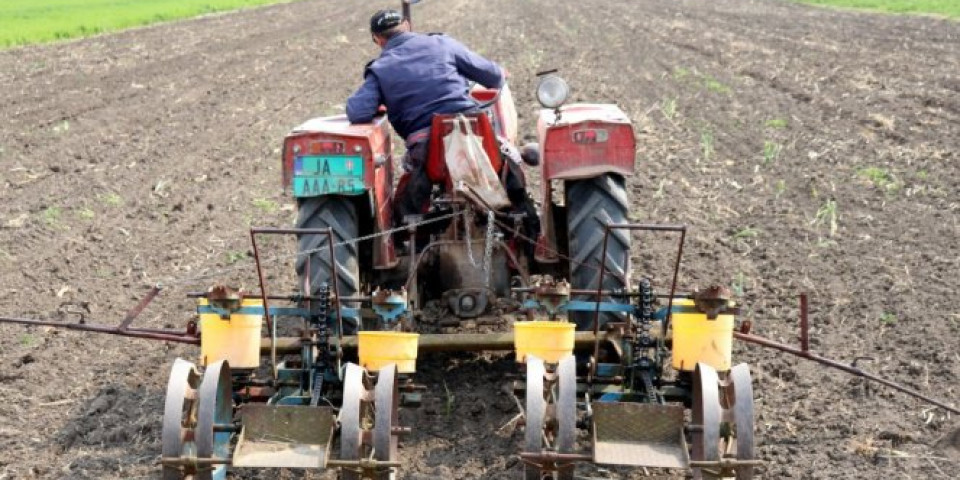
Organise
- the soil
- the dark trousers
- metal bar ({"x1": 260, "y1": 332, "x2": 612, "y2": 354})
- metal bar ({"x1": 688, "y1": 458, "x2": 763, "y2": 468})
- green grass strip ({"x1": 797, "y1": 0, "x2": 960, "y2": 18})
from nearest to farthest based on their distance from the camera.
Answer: metal bar ({"x1": 688, "y1": 458, "x2": 763, "y2": 468}), metal bar ({"x1": 260, "y1": 332, "x2": 612, "y2": 354}), the soil, the dark trousers, green grass strip ({"x1": 797, "y1": 0, "x2": 960, "y2": 18})

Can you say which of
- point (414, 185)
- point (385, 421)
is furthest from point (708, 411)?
point (414, 185)

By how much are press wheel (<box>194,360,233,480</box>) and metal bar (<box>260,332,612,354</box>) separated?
529 millimetres

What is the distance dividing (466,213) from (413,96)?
2.54ft

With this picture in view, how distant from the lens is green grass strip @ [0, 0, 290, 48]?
1133 inches

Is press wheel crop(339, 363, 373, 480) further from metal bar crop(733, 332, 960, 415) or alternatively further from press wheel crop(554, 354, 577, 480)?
metal bar crop(733, 332, 960, 415)

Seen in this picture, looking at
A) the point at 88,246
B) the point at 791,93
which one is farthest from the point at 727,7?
the point at 88,246

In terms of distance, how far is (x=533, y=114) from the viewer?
51.5ft

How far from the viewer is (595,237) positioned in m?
6.59

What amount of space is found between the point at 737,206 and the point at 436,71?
14.9 feet

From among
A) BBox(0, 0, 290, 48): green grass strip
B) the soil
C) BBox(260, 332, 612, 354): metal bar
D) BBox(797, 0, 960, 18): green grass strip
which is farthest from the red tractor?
BBox(797, 0, 960, 18): green grass strip

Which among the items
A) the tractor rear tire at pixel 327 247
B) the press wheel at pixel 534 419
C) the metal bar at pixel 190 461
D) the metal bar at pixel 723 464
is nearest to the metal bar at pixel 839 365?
the metal bar at pixel 723 464

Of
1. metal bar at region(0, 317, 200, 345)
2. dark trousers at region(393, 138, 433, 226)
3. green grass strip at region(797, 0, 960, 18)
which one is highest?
green grass strip at region(797, 0, 960, 18)

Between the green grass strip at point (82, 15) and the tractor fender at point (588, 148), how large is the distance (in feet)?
72.5

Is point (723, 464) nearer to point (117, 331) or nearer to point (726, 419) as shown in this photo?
→ point (726, 419)
